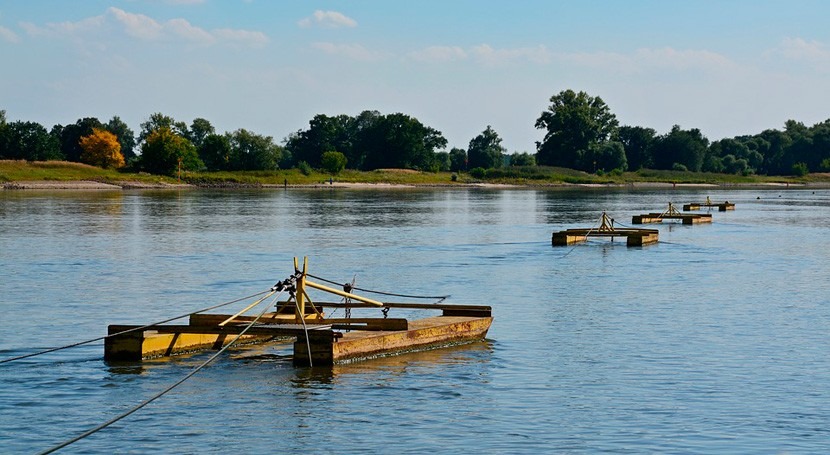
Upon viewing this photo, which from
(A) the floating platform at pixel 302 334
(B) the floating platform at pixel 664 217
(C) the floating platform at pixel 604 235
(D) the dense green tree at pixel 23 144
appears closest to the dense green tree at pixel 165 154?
(D) the dense green tree at pixel 23 144

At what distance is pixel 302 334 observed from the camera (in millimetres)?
21547

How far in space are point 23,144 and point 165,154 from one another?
26.5m

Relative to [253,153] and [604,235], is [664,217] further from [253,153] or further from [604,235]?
[253,153]

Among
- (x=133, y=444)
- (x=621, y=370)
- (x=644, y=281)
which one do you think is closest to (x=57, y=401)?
(x=133, y=444)

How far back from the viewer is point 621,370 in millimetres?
22016

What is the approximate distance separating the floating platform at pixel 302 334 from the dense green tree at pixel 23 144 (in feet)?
559

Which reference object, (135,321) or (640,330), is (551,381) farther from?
(135,321)

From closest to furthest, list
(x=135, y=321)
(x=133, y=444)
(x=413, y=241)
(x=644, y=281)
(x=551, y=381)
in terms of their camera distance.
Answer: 1. (x=133, y=444)
2. (x=551, y=381)
3. (x=135, y=321)
4. (x=644, y=281)
5. (x=413, y=241)

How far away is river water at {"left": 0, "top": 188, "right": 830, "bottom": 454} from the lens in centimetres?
1702

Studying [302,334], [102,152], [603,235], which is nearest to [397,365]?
[302,334]

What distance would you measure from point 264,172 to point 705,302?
16248 centimetres

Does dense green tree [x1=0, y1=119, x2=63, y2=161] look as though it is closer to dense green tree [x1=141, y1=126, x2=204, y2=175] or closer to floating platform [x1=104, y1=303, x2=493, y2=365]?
dense green tree [x1=141, y1=126, x2=204, y2=175]

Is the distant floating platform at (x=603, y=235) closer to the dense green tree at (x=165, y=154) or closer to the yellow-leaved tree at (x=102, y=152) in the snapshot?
the dense green tree at (x=165, y=154)

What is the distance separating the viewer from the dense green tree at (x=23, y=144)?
184 m
